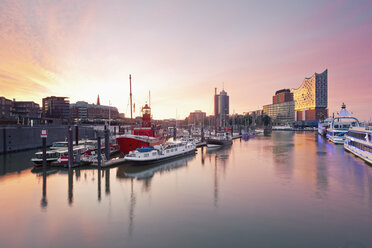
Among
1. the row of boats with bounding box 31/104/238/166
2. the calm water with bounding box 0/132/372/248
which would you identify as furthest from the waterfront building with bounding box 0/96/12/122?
the calm water with bounding box 0/132/372/248

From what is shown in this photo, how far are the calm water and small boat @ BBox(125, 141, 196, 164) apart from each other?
136 inches

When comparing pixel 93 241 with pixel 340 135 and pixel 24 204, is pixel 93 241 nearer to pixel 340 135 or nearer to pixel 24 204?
pixel 24 204

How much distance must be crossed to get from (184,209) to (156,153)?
72.3ft

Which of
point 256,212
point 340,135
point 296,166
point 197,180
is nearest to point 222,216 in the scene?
point 256,212

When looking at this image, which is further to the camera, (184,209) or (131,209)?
(131,209)

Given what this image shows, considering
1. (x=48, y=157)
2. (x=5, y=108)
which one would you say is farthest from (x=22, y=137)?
(x=5, y=108)

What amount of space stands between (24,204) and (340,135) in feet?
336

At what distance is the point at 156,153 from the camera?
4159cm

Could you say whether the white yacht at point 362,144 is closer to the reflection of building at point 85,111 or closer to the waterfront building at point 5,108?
the waterfront building at point 5,108

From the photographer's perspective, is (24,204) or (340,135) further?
(340,135)

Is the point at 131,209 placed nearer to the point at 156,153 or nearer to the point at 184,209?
the point at 184,209

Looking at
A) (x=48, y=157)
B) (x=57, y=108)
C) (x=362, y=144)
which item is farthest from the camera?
(x=57, y=108)

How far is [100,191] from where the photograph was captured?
1026 inches

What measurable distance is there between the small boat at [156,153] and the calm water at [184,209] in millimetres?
3467
